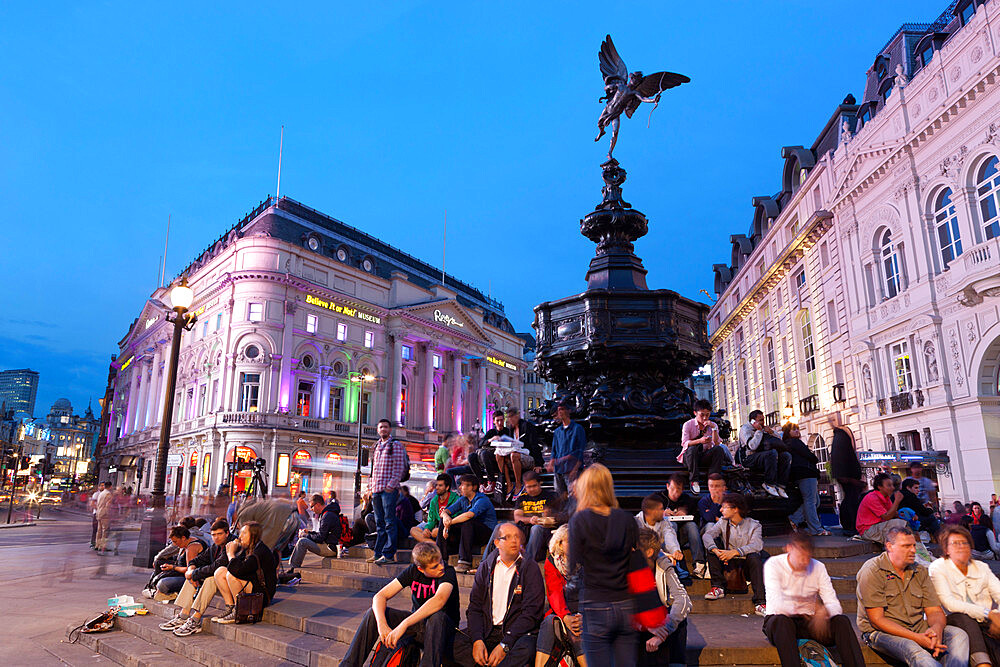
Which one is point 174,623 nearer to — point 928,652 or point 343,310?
point 928,652

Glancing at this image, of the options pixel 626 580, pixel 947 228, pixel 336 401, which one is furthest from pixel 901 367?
pixel 336 401

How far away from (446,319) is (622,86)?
4823cm

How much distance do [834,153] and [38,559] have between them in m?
36.6

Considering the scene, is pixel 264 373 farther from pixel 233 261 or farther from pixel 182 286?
pixel 182 286

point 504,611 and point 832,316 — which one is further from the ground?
point 832,316

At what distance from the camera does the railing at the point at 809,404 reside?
109ft

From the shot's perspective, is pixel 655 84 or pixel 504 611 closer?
pixel 504 611

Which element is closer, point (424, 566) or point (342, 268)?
point (424, 566)

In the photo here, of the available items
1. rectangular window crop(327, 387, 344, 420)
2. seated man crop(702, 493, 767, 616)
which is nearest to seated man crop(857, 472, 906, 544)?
seated man crop(702, 493, 767, 616)

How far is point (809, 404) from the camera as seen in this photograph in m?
34.0

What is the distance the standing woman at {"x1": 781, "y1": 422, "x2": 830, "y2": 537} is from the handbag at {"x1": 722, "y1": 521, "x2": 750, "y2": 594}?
3.34 meters

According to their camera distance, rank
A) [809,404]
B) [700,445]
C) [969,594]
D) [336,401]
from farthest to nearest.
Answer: [336,401] → [809,404] → [700,445] → [969,594]

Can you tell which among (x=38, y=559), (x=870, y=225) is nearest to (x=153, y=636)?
(x=38, y=559)

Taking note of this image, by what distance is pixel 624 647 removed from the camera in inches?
141
